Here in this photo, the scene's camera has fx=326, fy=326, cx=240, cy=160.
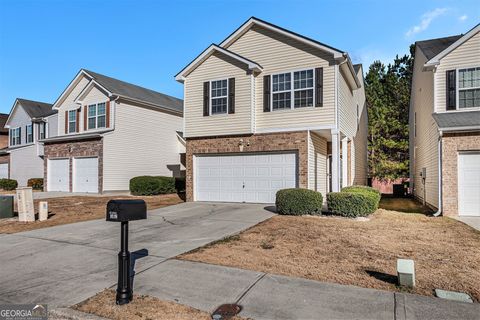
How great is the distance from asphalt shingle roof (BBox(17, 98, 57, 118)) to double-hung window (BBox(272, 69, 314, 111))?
75.8ft

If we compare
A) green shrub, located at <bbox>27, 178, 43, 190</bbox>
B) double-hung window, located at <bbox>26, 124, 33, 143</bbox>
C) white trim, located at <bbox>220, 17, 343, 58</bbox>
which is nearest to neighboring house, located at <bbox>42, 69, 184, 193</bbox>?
green shrub, located at <bbox>27, 178, 43, 190</bbox>

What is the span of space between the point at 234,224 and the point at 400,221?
538cm

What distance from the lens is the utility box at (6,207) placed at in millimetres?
11320

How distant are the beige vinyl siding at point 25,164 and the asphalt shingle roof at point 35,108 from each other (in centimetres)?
329

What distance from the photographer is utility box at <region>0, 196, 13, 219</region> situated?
11.3 metres

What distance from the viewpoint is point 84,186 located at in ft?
70.0

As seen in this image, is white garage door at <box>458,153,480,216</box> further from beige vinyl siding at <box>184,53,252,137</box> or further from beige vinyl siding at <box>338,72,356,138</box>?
beige vinyl siding at <box>184,53,252,137</box>

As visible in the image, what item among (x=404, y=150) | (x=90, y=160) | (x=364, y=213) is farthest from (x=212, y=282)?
(x=404, y=150)

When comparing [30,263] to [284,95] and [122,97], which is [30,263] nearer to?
[284,95]

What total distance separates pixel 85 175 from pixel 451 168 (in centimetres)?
2021

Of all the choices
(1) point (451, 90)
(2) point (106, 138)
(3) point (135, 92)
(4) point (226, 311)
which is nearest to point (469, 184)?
(1) point (451, 90)

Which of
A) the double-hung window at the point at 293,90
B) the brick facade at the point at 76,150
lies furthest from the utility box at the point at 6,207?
the double-hung window at the point at 293,90

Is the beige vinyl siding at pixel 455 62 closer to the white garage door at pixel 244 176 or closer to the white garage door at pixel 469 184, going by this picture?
the white garage door at pixel 469 184

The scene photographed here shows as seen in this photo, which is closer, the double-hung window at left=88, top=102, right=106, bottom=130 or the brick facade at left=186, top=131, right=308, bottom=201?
the brick facade at left=186, top=131, right=308, bottom=201
